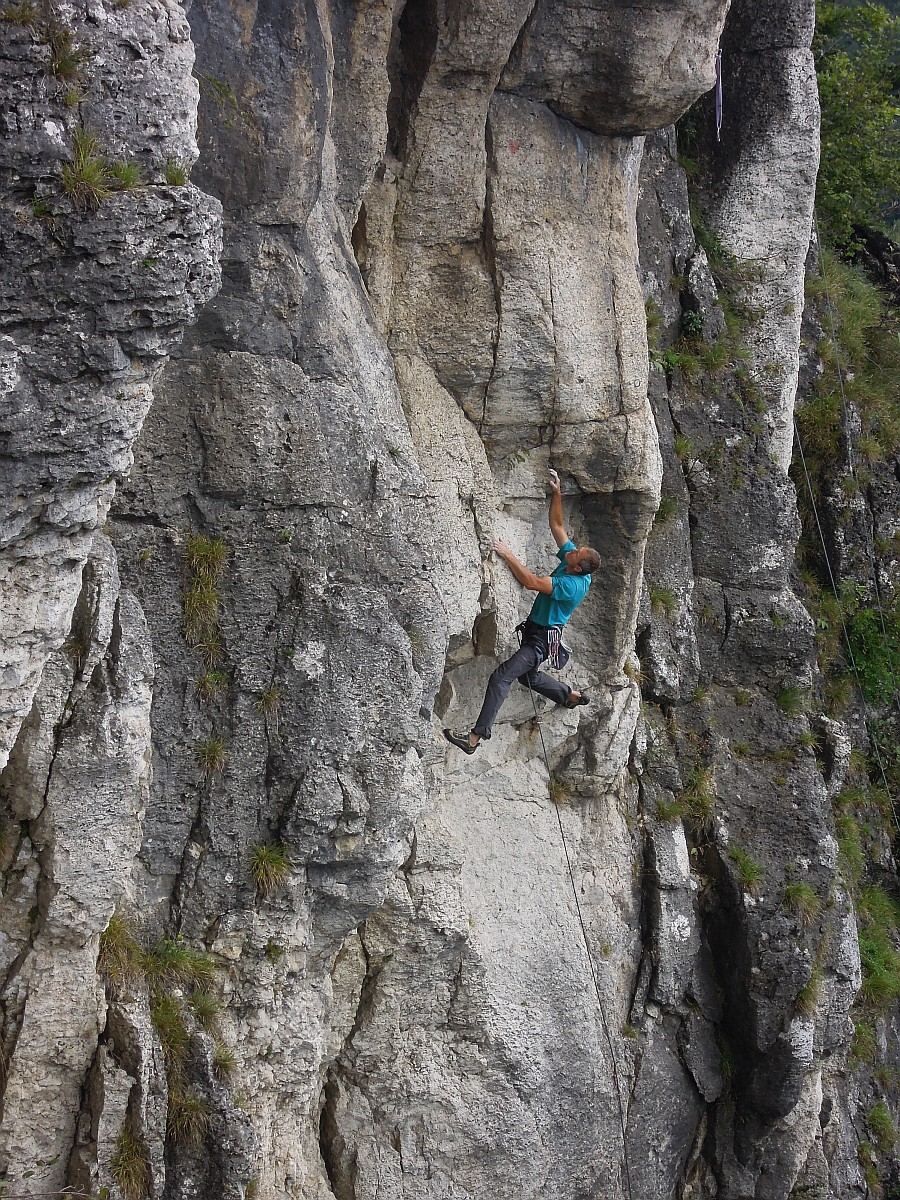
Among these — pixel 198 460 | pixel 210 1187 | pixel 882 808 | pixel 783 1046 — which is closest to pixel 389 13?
pixel 198 460

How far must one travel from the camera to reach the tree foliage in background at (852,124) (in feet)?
60.2

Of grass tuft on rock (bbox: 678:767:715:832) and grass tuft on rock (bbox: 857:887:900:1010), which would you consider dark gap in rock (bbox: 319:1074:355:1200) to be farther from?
grass tuft on rock (bbox: 857:887:900:1010)

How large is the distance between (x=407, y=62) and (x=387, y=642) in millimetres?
4622

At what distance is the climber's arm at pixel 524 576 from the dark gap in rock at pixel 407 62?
3289mm

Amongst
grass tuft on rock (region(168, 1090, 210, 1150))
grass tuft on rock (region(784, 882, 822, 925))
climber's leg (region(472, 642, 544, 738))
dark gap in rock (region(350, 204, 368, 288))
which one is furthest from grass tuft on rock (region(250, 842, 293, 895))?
grass tuft on rock (region(784, 882, 822, 925))

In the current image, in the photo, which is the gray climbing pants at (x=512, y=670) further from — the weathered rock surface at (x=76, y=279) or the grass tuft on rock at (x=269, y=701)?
the weathered rock surface at (x=76, y=279)

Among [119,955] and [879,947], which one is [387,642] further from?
[879,947]

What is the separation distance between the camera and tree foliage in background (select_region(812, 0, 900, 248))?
18359 millimetres

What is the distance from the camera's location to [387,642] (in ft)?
26.5

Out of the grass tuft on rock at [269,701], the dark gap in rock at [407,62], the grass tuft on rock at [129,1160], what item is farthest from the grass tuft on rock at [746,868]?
the dark gap in rock at [407,62]

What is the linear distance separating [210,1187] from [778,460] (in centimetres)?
1004

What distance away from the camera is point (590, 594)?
11.1 meters

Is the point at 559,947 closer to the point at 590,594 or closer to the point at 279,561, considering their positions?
the point at 590,594

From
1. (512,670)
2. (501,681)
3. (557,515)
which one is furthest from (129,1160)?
(557,515)
